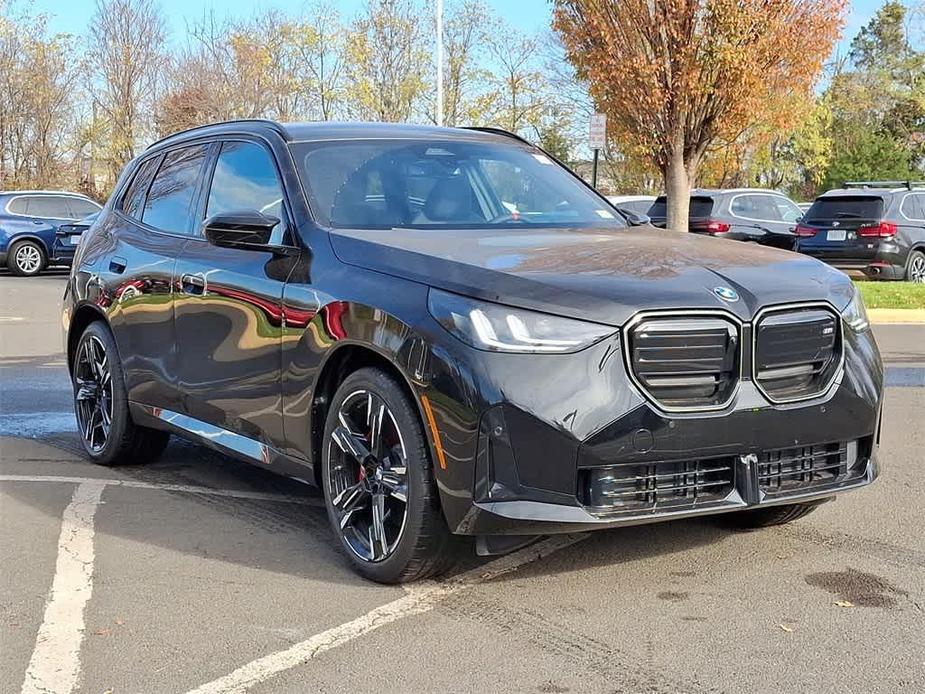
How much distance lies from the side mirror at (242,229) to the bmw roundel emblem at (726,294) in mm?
1905

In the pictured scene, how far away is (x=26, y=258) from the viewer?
23.4 m

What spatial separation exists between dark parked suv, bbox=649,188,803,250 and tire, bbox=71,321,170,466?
551 inches

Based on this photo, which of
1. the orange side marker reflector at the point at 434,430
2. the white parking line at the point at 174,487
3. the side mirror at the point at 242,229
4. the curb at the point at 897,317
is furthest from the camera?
the curb at the point at 897,317

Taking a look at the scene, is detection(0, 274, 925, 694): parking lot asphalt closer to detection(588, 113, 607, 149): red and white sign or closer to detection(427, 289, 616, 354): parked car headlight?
detection(427, 289, 616, 354): parked car headlight

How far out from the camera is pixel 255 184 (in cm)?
541

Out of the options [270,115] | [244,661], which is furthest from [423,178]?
[270,115]

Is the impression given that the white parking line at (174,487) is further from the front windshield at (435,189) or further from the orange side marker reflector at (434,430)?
the orange side marker reflector at (434,430)

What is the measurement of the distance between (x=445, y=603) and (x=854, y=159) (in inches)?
1932

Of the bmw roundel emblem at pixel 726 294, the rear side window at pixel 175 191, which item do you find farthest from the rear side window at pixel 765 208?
the bmw roundel emblem at pixel 726 294

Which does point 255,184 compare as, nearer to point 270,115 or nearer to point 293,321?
point 293,321

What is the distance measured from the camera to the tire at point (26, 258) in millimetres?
23234

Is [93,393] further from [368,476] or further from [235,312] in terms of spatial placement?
[368,476]

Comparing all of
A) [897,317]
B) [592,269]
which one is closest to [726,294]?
[592,269]

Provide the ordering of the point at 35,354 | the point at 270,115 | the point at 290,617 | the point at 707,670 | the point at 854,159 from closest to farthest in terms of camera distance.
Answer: the point at 707,670
the point at 290,617
the point at 35,354
the point at 270,115
the point at 854,159
